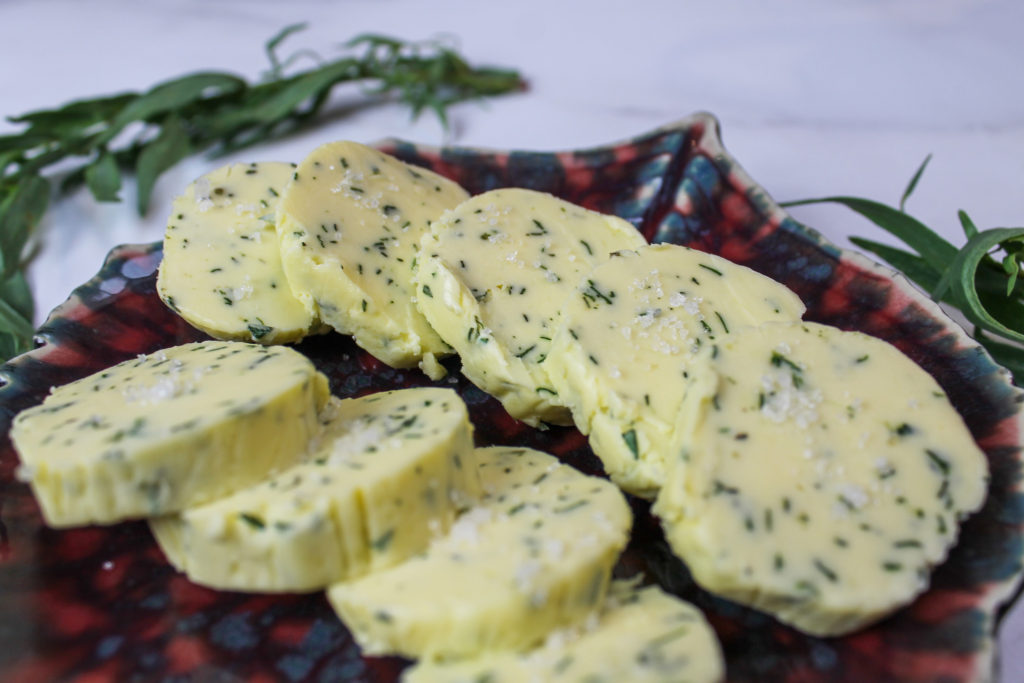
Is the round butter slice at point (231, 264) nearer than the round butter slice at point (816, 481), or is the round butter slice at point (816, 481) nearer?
the round butter slice at point (816, 481)

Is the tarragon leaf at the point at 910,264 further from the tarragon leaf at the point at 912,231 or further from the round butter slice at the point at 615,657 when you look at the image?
the round butter slice at the point at 615,657

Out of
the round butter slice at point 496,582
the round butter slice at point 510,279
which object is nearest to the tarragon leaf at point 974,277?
the round butter slice at point 510,279

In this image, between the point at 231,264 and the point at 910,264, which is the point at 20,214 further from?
the point at 910,264

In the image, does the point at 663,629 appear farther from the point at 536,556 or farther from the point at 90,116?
the point at 90,116

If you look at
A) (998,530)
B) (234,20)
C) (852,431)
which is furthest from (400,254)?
(234,20)

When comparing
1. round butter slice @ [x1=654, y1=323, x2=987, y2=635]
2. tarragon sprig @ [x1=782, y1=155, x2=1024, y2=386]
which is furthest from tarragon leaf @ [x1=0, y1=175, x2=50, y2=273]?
tarragon sprig @ [x1=782, y1=155, x2=1024, y2=386]
